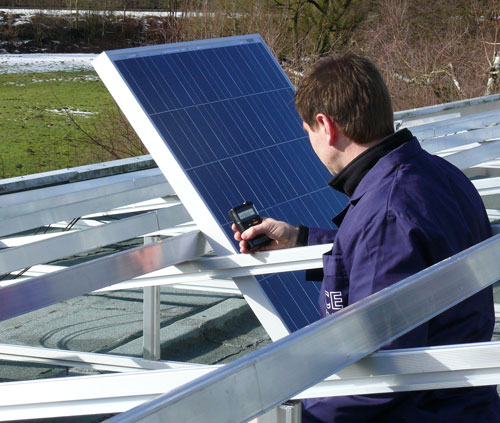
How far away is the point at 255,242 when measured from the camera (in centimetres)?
329

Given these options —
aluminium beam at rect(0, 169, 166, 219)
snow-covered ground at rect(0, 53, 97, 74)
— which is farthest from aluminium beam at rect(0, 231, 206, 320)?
snow-covered ground at rect(0, 53, 97, 74)

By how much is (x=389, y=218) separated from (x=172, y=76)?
6.61ft

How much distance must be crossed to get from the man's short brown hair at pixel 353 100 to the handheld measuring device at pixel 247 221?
0.78 meters

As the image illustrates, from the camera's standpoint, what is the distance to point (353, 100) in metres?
2.50

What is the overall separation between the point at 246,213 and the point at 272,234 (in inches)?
5.3

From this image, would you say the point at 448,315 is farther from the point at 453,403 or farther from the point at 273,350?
the point at 273,350

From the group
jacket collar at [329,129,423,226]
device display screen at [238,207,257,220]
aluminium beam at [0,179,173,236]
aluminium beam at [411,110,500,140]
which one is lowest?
aluminium beam at [411,110,500,140]

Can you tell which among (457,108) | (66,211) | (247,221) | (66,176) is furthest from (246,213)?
(457,108)

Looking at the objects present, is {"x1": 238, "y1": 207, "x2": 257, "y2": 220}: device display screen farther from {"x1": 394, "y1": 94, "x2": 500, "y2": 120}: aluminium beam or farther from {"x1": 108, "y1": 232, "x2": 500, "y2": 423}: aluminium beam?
{"x1": 394, "y1": 94, "x2": 500, "y2": 120}: aluminium beam

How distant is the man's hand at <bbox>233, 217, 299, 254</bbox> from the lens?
3.28 m

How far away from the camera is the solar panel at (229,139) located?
139 inches

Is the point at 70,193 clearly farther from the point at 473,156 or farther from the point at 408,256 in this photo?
the point at 408,256

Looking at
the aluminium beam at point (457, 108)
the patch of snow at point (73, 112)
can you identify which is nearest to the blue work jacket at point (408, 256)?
the aluminium beam at point (457, 108)

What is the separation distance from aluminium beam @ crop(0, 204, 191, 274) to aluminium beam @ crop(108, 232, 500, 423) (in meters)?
1.67
